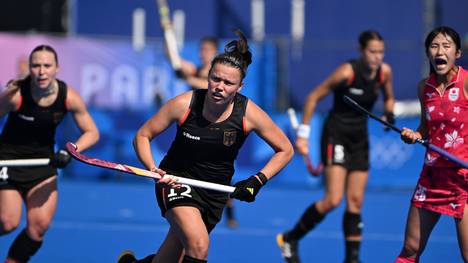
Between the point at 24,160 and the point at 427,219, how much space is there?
316cm

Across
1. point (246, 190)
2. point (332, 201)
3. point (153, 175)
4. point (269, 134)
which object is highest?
point (269, 134)

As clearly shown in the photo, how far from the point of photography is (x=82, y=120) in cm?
804

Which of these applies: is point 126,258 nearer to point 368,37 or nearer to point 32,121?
point 32,121

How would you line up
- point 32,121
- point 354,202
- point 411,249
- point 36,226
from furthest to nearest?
point 354,202, point 32,121, point 36,226, point 411,249

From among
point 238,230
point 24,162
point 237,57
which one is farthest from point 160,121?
point 238,230

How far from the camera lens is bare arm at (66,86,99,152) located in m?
7.92

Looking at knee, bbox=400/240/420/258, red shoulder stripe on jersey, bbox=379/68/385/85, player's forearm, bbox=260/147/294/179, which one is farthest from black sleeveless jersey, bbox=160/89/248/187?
red shoulder stripe on jersey, bbox=379/68/385/85

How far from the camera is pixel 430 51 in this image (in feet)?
22.3

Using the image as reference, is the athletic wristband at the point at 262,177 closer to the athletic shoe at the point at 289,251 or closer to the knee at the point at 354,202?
the knee at the point at 354,202

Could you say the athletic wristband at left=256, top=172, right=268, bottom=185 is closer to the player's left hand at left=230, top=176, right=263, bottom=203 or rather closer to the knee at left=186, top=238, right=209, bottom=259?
Answer: the player's left hand at left=230, top=176, right=263, bottom=203

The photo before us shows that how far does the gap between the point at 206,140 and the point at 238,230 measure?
4831 millimetres

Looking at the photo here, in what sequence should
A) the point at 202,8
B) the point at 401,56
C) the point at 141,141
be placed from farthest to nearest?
1. the point at 202,8
2. the point at 401,56
3. the point at 141,141

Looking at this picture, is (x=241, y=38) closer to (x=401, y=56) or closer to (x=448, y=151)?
(x=448, y=151)

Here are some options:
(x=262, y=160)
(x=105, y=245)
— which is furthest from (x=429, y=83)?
(x=262, y=160)
